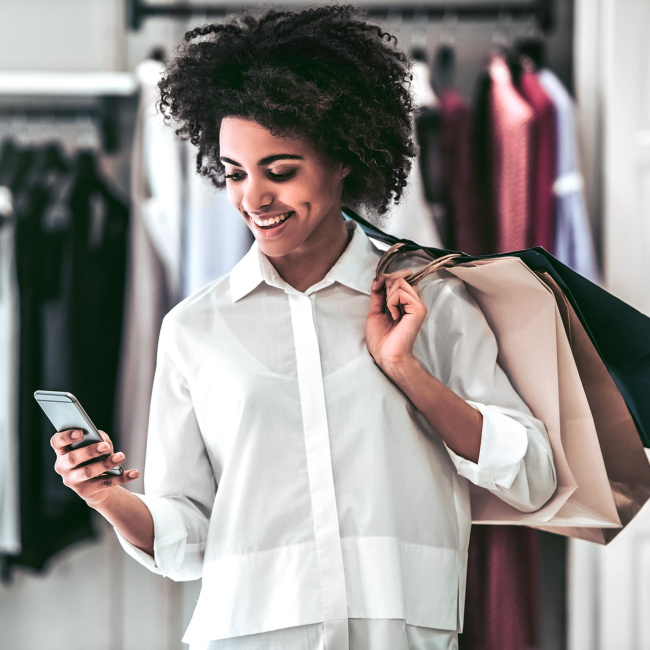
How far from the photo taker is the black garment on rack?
1.71 metres

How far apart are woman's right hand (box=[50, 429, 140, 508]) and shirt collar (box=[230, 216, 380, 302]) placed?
0.25 meters

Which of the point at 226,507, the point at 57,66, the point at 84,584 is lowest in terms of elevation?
the point at 84,584

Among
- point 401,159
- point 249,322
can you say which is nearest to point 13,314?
point 249,322

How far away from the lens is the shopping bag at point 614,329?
889mm

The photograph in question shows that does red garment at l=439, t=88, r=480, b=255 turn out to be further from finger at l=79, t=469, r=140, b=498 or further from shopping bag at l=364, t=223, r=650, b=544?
finger at l=79, t=469, r=140, b=498

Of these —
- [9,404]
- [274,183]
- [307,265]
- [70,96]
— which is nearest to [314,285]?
[307,265]

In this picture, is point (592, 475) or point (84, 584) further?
point (84, 584)

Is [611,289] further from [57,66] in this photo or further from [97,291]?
[57,66]

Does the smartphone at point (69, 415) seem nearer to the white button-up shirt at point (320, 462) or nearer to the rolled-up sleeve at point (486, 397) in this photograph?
the white button-up shirt at point (320, 462)

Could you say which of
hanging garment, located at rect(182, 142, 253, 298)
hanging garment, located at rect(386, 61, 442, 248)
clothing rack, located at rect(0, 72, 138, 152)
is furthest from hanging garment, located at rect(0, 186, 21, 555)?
hanging garment, located at rect(386, 61, 442, 248)

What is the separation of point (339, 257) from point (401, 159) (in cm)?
15

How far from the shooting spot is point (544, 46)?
6.17 feet

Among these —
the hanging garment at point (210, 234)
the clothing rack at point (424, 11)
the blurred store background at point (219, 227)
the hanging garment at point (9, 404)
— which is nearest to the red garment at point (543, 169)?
the blurred store background at point (219, 227)

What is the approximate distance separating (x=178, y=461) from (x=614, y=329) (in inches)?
21.8
